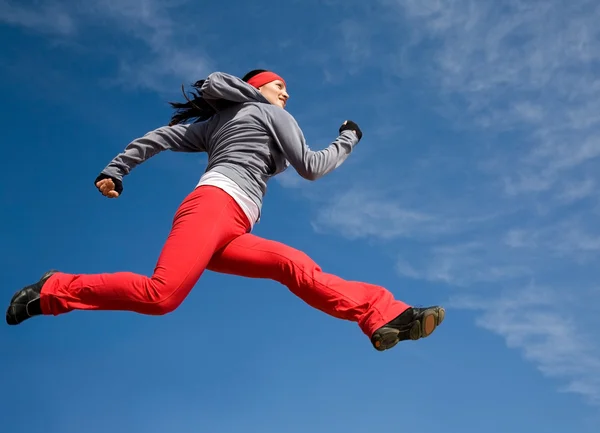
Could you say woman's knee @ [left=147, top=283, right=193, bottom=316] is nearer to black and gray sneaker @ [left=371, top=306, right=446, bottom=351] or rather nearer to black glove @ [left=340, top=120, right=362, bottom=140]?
black and gray sneaker @ [left=371, top=306, right=446, bottom=351]

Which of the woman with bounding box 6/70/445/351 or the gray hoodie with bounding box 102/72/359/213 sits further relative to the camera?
the gray hoodie with bounding box 102/72/359/213

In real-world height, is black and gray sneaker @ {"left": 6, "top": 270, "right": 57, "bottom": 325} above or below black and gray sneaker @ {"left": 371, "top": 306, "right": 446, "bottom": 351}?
below

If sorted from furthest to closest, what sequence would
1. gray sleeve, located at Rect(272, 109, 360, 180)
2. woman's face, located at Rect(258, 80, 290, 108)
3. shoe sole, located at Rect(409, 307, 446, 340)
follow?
woman's face, located at Rect(258, 80, 290, 108) < gray sleeve, located at Rect(272, 109, 360, 180) < shoe sole, located at Rect(409, 307, 446, 340)

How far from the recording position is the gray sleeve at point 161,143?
5277 mm

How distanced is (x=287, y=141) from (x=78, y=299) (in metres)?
1.65

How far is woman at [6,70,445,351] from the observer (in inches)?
173

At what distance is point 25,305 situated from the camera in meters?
4.52

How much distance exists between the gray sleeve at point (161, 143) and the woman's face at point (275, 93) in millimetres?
526

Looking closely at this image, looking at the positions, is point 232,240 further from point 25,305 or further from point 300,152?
point 25,305

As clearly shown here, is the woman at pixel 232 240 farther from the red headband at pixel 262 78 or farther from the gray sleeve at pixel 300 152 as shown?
the red headband at pixel 262 78

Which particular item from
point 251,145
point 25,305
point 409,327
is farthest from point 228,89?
point 409,327

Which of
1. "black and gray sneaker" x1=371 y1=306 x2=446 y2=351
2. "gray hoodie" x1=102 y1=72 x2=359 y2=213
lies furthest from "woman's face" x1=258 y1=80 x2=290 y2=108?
"black and gray sneaker" x1=371 y1=306 x2=446 y2=351

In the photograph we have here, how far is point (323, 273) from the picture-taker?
454 centimetres

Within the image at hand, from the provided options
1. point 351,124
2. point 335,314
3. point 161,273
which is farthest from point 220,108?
point 335,314
